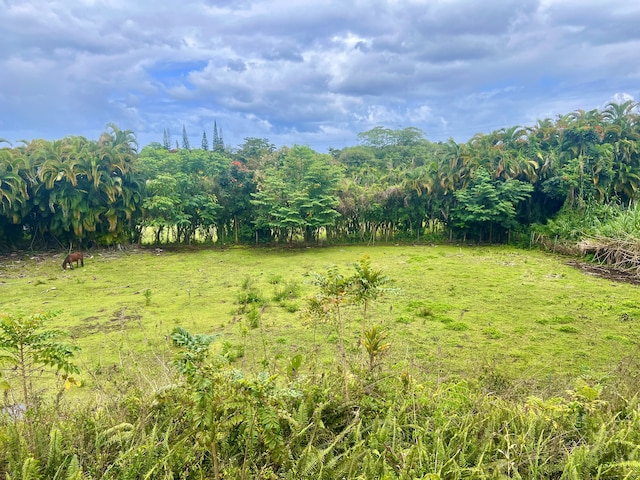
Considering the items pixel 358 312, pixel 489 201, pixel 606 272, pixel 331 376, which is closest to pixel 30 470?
pixel 331 376

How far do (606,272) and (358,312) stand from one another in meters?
5.73

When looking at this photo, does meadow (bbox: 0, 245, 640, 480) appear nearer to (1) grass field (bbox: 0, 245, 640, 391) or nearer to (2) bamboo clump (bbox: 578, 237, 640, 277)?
(1) grass field (bbox: 0, 245, 640, 391)

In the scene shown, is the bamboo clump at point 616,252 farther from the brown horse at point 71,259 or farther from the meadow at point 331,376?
the brown horse at point 71,259

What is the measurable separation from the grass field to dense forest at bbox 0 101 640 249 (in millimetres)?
1402

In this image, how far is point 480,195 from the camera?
11.1 meters

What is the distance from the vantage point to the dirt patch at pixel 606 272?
23.5 ft

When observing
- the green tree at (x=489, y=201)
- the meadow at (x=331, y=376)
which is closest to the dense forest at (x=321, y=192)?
the green tree at (x=489, y=201)

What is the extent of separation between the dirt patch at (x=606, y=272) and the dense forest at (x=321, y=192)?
220cm

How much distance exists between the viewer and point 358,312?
5.49 m

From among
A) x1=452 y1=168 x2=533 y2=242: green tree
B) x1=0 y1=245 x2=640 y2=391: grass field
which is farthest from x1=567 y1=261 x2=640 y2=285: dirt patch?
x1=452 y1=168 x2=533 y2=242: green tree

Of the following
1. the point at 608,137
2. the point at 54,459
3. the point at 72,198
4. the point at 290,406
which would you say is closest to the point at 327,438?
the point at 290,406

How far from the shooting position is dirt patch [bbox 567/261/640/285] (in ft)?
23.5

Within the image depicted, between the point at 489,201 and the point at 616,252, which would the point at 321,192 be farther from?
the point at 616,252

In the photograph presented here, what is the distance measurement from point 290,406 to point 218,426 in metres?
0.56
